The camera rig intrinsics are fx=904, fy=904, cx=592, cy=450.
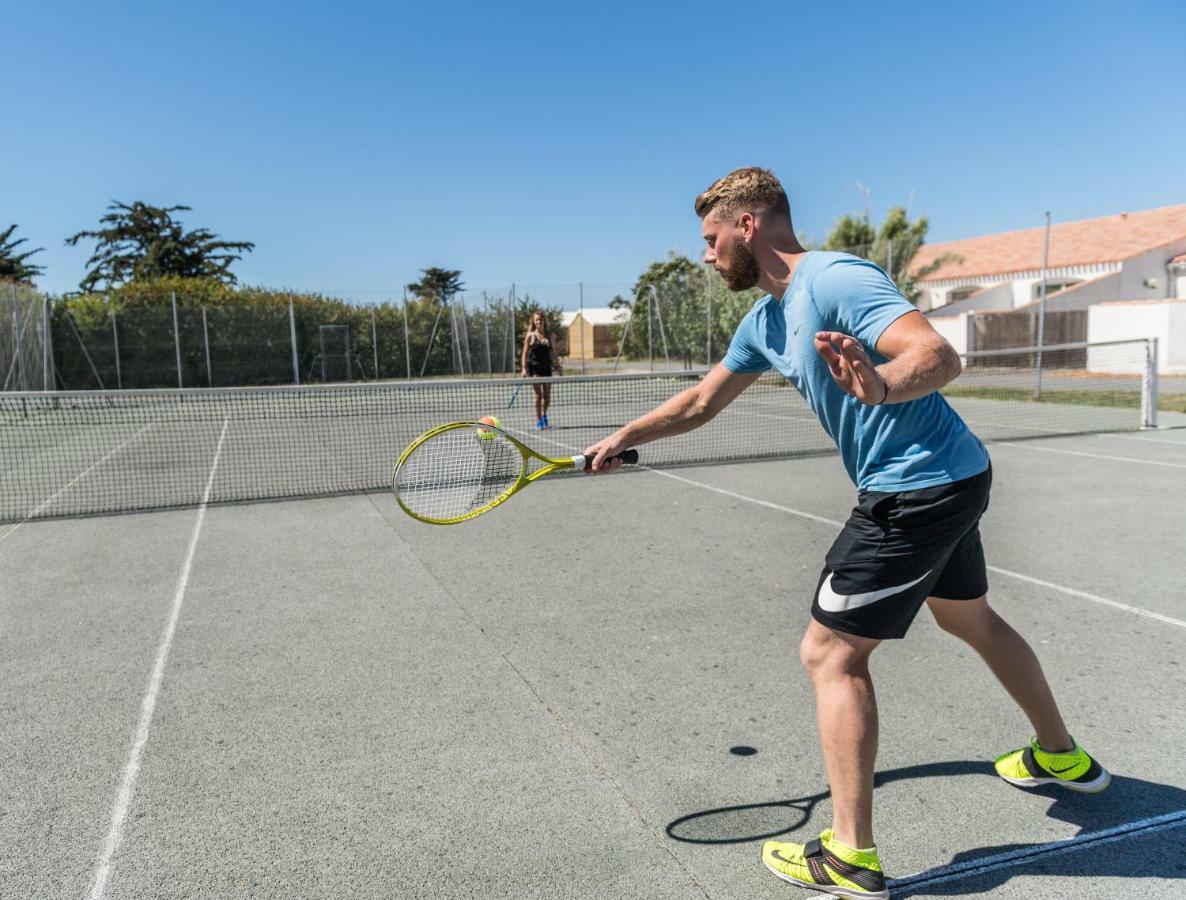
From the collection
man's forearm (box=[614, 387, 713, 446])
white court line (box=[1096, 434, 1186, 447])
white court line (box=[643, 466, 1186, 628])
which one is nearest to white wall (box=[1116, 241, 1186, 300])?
white court line (box=[1096, 434, 1186, 447])

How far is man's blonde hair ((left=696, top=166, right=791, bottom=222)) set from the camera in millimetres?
2660

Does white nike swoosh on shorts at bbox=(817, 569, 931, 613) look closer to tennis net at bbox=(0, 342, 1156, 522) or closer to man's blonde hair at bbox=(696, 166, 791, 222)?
man's blonde hair at bbox=(696, 166, 791, 222)

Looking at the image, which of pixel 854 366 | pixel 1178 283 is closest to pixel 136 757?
pixel 854 366

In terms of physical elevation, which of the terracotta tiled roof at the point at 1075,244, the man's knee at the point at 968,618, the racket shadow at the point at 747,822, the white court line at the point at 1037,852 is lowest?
the white court line at the point at 1037,852

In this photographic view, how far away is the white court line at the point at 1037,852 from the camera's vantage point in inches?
102

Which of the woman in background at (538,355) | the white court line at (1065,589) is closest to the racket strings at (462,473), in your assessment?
the white court line at (1065,589)

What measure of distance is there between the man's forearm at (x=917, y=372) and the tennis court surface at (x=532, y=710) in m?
1.43

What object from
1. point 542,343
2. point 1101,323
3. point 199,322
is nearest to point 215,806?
point 542,343

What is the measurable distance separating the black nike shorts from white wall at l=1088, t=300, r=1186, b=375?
26.0 meters

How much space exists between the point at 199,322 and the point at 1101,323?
2801 cm

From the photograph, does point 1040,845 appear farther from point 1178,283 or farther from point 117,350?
point 1178,283

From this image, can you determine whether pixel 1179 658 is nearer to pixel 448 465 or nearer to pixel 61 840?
pixel 448 465

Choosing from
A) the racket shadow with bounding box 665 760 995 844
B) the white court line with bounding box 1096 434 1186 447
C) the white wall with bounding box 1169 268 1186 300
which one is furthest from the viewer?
the white wall with bounding box 1169 268 1186 300

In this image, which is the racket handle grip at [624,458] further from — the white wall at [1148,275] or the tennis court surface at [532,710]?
the white wall at [1148,275]
